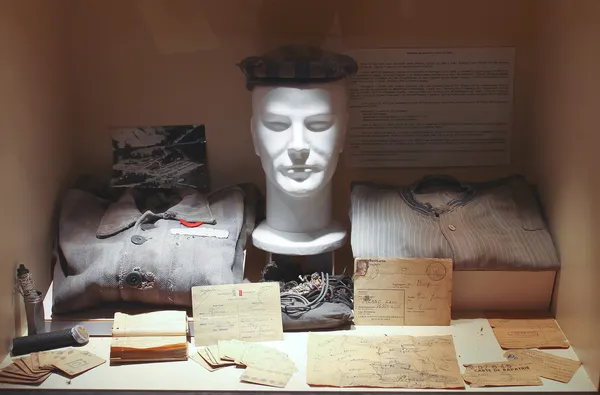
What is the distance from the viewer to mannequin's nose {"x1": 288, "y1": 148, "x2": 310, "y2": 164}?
5.13ft

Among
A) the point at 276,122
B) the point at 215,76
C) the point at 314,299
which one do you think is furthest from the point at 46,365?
the point at 215,76

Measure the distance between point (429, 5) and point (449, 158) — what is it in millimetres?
387

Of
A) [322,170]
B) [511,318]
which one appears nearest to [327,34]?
[322,170]

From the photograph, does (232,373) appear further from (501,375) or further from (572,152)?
(572,152)

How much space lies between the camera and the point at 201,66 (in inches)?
71.8

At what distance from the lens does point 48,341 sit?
152cm

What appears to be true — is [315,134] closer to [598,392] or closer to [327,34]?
[327,34]

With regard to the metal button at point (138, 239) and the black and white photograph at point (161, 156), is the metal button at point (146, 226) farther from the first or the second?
the black and white photograph at point (161, 156)

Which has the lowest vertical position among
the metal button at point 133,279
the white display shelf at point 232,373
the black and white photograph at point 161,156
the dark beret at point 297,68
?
the white display shelf at point 232,373

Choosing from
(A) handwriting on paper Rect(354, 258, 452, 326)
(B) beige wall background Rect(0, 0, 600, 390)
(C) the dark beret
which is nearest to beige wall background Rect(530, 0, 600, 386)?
(B) beige wall background Rect(0, 0, 600, 390)

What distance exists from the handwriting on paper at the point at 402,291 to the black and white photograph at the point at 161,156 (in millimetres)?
532

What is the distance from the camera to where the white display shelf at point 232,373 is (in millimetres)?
1390

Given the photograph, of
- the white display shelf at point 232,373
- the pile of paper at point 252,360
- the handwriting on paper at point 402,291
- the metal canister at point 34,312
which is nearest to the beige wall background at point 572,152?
the white display shelf at point 232,373

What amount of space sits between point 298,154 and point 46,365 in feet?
2.20
